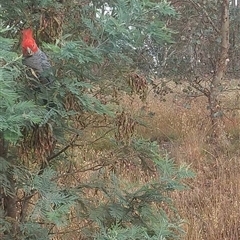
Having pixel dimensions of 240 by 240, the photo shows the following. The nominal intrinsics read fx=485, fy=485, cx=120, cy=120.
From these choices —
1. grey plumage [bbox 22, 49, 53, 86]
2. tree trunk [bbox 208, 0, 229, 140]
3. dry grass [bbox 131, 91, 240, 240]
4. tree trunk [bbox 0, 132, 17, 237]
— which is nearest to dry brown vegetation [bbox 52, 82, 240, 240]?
dry grass [bbox 131, 91, 240, 240]

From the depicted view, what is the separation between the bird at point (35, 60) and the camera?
5.63 ft

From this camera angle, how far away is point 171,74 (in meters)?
5.90

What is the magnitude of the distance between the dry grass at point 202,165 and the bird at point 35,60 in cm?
161

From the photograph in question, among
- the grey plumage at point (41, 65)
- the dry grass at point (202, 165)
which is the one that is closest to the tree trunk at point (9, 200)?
the grey plumage at point (41, 65)

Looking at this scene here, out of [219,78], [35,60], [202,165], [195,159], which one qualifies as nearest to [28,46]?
[35,60]

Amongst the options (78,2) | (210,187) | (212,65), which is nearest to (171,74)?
(212,65)

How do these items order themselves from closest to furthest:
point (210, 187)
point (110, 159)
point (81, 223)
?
point (110, 159)
point (81, 223)
point (210, 187)

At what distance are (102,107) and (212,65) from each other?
3.95 meters

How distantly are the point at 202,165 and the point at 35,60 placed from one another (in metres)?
3.04

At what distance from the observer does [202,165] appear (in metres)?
4.53

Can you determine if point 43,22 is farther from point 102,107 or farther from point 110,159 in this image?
point 110,159

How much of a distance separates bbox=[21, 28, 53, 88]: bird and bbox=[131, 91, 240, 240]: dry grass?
1.61 metres

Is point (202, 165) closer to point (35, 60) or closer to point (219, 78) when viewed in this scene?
point (219, 78)

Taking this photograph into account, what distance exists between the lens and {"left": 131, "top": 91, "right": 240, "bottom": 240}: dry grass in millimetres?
3230
